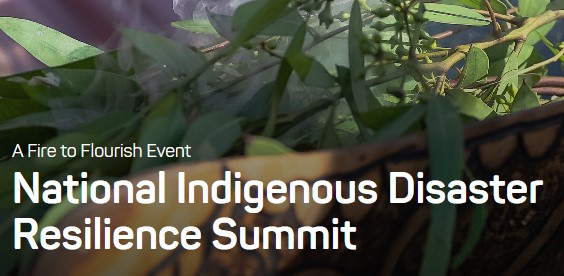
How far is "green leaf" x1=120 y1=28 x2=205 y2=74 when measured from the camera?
0.30 meters

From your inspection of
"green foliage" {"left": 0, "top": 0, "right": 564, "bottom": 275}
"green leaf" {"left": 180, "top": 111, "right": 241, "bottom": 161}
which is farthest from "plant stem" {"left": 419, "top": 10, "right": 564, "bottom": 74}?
"green leaf" {"left": 180, "top": 111, "right": 241, "bottom": 161}

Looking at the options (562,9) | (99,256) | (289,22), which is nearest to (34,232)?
(99,256)

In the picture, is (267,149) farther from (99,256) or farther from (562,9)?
(562,9)

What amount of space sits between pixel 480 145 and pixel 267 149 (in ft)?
0.27

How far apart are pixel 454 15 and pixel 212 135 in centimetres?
23

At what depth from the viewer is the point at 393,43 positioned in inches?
13.1

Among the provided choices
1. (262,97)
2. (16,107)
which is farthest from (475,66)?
(16,107)

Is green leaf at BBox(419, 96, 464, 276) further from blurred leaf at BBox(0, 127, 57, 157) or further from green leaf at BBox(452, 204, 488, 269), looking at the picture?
blurred leaf at BBox(0, 127, 57, 157)

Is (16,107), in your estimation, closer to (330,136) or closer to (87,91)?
(87,91)

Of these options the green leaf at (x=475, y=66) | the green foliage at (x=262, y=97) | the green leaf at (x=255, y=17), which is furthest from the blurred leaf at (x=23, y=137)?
the green leaf at (x=475, y=66)

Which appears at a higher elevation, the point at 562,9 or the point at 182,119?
the point at 562,9

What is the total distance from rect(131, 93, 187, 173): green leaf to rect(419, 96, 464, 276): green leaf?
0.09 metres

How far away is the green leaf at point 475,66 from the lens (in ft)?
1.21

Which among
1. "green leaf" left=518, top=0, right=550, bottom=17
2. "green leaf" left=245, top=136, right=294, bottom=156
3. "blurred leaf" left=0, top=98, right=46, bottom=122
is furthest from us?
"green leaf" left=518, top=0, right=550, bottom=17
